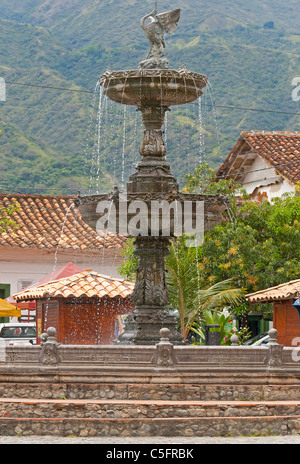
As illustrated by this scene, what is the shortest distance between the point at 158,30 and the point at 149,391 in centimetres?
595

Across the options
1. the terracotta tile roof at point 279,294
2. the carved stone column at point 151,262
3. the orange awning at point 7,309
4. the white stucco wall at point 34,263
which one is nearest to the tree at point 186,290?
the terracotta tile roof at point 279,294

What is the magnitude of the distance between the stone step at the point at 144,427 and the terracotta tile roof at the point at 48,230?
16.9 metres

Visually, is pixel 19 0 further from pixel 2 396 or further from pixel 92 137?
pixel 2 396

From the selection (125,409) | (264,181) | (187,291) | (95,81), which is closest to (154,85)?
(125,409)

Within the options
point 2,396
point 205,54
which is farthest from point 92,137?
point 2,396

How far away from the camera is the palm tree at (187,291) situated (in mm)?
20219

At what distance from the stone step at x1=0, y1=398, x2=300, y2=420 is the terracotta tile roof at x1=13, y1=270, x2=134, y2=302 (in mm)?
7926

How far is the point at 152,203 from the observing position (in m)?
13.2

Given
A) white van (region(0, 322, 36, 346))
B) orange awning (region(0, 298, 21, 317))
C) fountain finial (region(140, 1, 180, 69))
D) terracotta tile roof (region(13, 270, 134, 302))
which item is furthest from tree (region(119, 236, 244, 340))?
fountain finial (region(140, 1, 180, 69))

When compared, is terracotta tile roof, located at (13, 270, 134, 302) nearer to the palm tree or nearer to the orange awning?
the orange awning

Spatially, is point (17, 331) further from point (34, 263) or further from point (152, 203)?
point (152, 203)

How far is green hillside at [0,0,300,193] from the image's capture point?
44.2 m

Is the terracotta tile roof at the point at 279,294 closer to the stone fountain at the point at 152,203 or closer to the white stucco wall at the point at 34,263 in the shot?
the stone fountain at the point at 152,203

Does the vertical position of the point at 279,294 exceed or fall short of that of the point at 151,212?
it falls short
